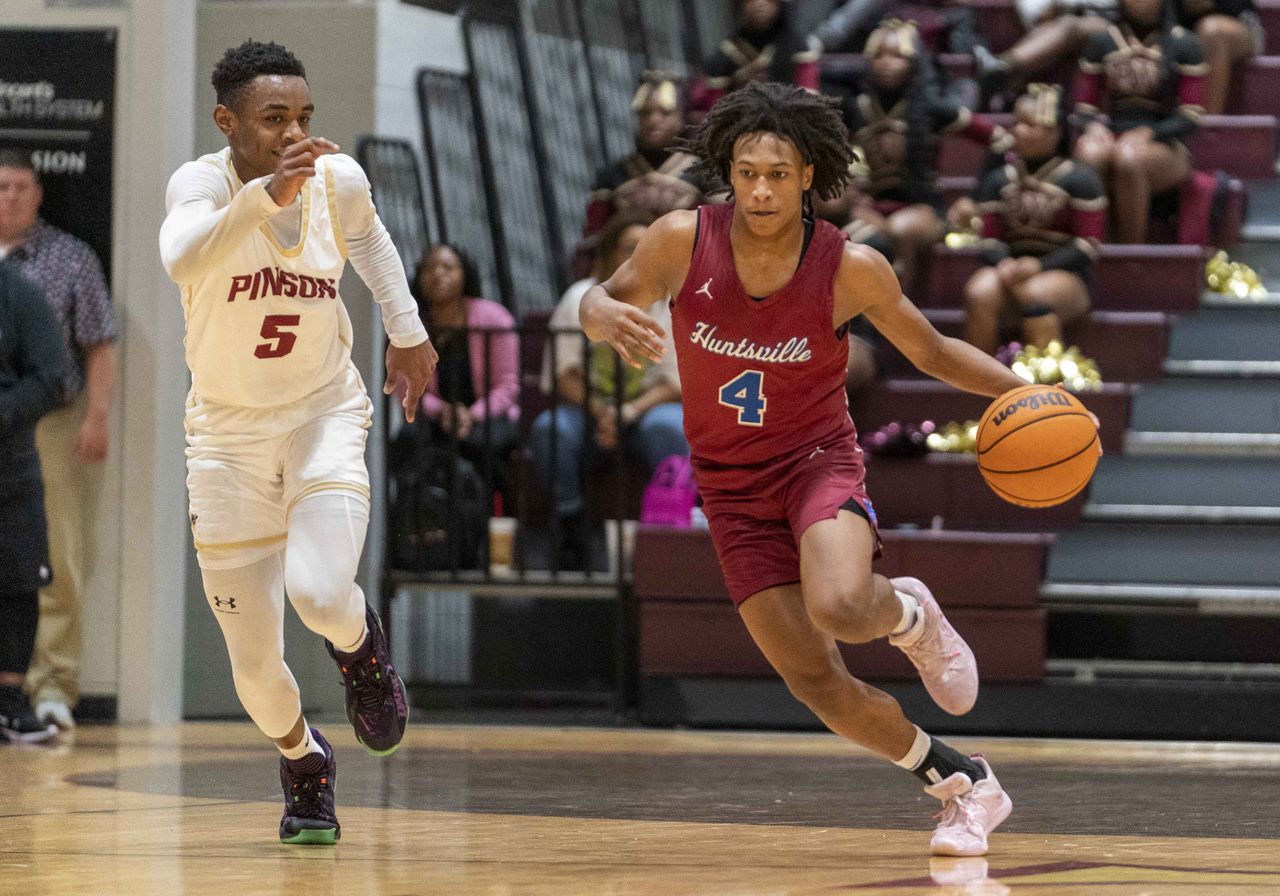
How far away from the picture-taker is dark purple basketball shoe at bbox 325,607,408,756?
4.61 meters

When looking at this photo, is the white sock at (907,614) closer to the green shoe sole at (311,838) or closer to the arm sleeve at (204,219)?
the green shoe sole at (311,838)

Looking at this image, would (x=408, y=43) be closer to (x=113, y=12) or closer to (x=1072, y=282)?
(x=113, y=12)

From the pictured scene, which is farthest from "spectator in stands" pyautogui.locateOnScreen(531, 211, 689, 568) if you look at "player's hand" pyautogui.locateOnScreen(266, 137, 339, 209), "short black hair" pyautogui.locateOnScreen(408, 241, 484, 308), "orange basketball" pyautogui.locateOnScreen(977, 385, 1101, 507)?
"player's hand" pyautogui.locateOnScreen(266, 137, 339, 209)

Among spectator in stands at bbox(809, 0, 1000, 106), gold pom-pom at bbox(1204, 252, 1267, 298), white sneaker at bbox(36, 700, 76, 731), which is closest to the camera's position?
white sneaker at bbox(36, 700, 76, 731)

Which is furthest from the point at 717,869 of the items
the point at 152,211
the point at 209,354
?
the point at 152,211

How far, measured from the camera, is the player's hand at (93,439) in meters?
8.07

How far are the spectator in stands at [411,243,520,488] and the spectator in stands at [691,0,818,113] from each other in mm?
2100

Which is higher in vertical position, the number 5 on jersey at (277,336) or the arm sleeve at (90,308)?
the arm sleeve at (90,308)

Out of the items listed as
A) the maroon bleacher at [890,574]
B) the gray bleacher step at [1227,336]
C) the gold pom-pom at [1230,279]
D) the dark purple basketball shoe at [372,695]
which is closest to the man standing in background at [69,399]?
the maroon bleacher at [890,574]

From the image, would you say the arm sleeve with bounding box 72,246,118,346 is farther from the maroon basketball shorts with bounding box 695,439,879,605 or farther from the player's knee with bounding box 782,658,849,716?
the player's knee with bounding box 782,658,849,716

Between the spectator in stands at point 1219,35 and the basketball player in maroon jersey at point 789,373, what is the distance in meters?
6.30

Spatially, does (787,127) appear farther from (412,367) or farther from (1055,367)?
(1055,367)

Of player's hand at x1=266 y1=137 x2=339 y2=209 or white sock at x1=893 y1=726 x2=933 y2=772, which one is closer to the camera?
player's hand at x1=266 y1=137 x2=339 y2=209

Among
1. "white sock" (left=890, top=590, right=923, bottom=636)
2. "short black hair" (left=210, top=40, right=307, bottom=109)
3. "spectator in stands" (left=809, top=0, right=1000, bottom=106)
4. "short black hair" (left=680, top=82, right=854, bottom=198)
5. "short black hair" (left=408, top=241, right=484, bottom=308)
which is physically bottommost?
"white sock" (left=890, top=590, right=923, bottom=636)
